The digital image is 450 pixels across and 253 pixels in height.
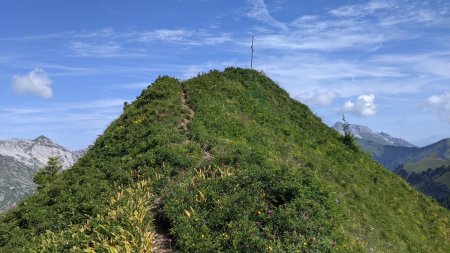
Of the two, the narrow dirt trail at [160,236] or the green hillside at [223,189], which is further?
the narrow dirt trail at [160,236]

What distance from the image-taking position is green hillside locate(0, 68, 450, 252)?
45.7 ft

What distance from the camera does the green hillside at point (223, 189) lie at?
13.9 m

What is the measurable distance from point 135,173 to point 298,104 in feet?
81.9

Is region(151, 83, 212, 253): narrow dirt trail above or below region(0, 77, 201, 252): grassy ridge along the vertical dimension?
below

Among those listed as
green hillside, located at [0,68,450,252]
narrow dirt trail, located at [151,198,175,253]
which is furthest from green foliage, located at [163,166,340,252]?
narrow dirt trail, located at [151,198,175,253]

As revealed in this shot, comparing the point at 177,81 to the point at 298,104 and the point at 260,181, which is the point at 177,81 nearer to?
the point at 298,104

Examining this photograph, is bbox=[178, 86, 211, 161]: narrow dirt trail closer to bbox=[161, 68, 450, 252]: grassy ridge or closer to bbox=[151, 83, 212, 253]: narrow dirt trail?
bbox=[161, 68, 450, 252]: grassy ridge

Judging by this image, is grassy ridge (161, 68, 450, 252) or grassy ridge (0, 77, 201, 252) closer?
grassy ridge (161, 68, 450, 252)

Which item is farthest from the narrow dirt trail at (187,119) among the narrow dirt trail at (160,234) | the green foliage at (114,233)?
the green foliage at (114,233)

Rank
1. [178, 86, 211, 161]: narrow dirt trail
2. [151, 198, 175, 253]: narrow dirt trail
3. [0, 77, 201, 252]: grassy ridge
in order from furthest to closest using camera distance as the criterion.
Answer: [178, 86, 211, 161]: narrow dirt trail
[0, 77, 201, 252]: grassy ridge
[151, 198, 175, 253]: narrow dirt trail

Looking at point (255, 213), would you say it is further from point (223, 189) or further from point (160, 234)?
point (160, 234)

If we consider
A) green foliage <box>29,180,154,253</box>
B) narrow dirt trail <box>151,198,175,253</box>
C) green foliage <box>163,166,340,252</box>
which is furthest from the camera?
narrow dirt trail <box>151,198,175,253</box>

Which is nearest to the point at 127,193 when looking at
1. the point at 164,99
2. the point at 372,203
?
the point at 164,99

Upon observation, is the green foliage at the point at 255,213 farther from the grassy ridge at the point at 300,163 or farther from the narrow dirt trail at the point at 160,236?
the narrow dirt trail at the point at 160,236
